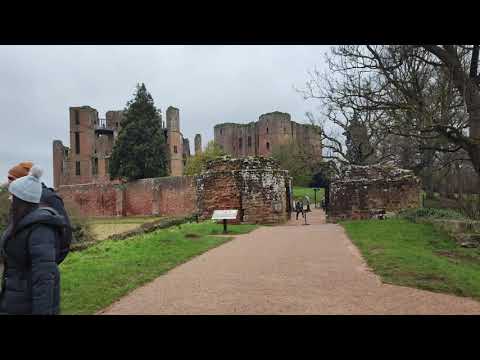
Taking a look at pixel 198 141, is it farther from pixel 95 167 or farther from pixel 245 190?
pixel 245 190

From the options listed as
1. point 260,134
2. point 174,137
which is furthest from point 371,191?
point 260,134

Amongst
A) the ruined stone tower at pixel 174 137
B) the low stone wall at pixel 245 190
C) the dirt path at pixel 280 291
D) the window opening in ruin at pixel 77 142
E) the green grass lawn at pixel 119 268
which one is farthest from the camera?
the window opening in ruin at pixel 77 142

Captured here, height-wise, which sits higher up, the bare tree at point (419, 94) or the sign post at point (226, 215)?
the bare tree at point (419, 94)

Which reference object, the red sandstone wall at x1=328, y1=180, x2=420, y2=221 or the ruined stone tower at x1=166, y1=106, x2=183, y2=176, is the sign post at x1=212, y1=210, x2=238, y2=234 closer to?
the red sandstone wall at x1=328, y1=180, x2=420, y2=221

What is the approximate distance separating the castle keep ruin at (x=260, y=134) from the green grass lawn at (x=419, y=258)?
5237 centimetres

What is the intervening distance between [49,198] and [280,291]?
12.5 feet

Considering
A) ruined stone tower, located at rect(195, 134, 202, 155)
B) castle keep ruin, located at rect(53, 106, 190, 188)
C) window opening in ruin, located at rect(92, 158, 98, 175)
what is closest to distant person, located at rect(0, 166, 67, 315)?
castle keep ruin, located at rect(53, 106, 190, 188)

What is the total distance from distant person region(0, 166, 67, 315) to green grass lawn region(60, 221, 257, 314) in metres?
2.24

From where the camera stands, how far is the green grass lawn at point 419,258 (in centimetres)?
616

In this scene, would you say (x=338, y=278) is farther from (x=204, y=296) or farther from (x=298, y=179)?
(x=298, y=179)

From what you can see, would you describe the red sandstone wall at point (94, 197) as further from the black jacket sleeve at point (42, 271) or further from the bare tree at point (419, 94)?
the black jacket sleeve at point (42, 271)

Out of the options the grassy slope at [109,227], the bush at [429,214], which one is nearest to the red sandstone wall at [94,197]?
the grassy slope at [109,227]

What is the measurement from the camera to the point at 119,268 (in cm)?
739
